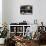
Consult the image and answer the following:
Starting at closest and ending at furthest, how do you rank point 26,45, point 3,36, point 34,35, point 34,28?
point 26,45 < point 3,36 < point 34,35 < point 34,28

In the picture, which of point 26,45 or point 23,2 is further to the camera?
point 23,2

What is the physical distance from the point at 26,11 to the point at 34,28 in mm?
946

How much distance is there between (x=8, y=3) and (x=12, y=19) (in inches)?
29.5

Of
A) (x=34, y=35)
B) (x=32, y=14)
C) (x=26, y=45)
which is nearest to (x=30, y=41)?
(x=26, y=45)

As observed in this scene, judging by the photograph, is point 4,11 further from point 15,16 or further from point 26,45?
point 26,45

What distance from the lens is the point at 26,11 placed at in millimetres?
6363

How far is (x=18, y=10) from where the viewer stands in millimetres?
6395

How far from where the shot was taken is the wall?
6.36 meters

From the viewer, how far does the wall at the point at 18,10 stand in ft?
20.9

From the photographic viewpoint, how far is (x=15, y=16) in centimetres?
640

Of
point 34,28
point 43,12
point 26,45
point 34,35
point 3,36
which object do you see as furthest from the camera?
point 43,12

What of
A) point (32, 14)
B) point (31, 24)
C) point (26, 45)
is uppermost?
point (32, 14)

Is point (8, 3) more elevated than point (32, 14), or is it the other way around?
point (8, 3)

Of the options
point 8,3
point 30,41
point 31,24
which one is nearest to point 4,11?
point 8,3
